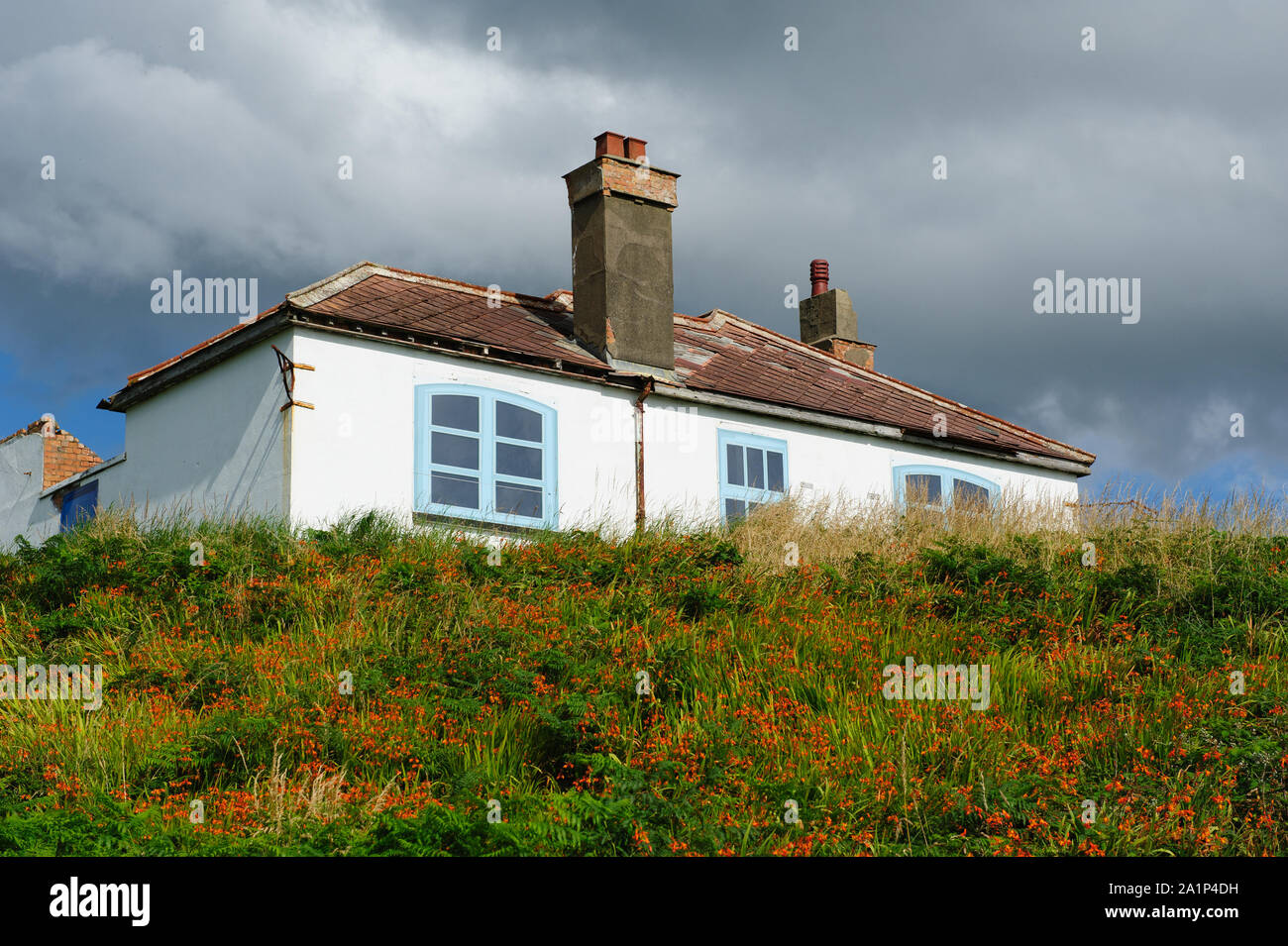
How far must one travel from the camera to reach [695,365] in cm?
1741

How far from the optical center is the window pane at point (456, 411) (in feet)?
47.4

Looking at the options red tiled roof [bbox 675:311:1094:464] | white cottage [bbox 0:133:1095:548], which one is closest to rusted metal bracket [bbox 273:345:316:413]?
white cottage [bbox 0:133:1095:548]

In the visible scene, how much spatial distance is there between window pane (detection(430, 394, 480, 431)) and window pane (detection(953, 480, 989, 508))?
6.89m

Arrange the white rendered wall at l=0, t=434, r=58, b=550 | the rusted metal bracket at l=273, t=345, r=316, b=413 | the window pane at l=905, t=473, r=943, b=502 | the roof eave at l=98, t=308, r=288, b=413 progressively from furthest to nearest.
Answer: the white rendered wall at l=0, t=434, r=58, b=550, the window pane at l=905, t=473, r=943, b=502, the roof eave at l=98, t=308, r=288, b=413, the rusted metal bracket at l=273, t=345, r=316, b=413

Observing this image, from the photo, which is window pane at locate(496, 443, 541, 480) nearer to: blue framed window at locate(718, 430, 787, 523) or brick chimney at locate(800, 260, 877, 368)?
blue framed window at locate(718, 430, 787, 523)

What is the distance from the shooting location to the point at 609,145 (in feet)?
54.4

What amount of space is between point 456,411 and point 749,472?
420 cm

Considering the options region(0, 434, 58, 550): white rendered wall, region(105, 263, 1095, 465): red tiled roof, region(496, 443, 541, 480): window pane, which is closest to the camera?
region(496, 443, 541, 480): window pane

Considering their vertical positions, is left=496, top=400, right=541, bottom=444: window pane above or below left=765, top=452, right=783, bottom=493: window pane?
above

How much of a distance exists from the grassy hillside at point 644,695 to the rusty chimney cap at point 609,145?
243 inches

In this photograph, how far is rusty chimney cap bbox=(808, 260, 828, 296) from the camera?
2325 cm

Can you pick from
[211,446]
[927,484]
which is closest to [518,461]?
[211,446]

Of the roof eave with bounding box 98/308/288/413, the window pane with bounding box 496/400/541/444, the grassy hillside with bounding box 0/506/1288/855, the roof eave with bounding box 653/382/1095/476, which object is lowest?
the grassy hillside with bounding box 0/506/1288/855
